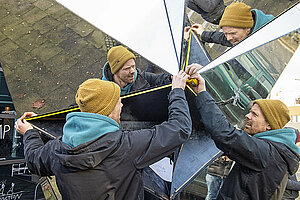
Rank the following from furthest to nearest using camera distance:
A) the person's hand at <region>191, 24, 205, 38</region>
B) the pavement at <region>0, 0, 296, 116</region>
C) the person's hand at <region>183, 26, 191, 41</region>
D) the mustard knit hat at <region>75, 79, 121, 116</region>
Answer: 1. the pavement at <region>0, 0, 296, 116</region>
2. the person's hand at <region>191, 24, 205, 38</region>
3. the person's hand at <region>183, 26, 191, 41</region>
4. the mustard knit hat at <region>75, 79, 121, 116</region>

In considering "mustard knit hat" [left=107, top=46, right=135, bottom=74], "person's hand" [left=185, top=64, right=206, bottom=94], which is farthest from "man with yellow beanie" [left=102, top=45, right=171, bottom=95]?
"person's hand" [left=185, top=64, right=206, bottom=94]

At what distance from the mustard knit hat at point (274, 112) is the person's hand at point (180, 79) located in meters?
0.57

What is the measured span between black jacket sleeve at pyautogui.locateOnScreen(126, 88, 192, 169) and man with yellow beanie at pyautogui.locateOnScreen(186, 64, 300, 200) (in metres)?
0.18

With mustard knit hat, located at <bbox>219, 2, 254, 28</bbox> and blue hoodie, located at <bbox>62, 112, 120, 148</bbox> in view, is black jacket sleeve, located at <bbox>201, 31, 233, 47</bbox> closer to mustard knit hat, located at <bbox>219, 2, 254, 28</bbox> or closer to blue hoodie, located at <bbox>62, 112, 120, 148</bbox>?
mustard knit hat, located at <bbox>219, 2, 254, 28</bbox>

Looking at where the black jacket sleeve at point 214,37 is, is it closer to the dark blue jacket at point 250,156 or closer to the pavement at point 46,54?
the dark blue jacket at point 250,156

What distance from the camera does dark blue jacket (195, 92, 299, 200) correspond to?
1633 mm

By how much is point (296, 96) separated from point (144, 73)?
1.34 meters

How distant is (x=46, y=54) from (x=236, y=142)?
2.46m

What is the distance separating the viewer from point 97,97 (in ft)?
5.08

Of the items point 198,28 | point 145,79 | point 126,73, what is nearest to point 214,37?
point 198,28

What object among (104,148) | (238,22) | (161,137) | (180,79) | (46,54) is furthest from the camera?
(46,54)

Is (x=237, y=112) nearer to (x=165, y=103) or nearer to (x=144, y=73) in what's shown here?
(x=165, y=103)

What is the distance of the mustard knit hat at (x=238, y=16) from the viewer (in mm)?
1973

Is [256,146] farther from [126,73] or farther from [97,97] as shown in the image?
[126,73]
